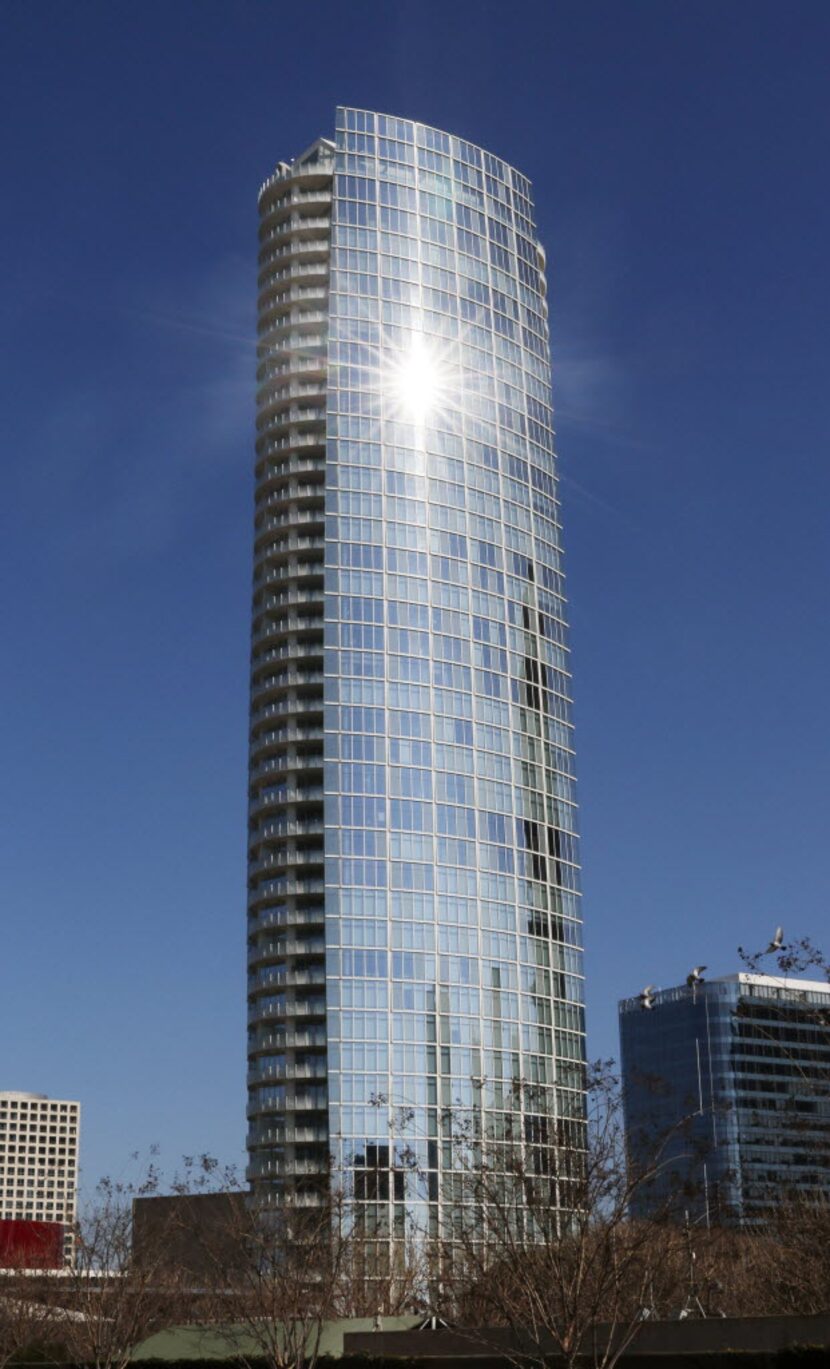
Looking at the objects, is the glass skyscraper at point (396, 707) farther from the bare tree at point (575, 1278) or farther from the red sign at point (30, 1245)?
the bare tree at point (575, 1278)

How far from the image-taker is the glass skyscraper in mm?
165875

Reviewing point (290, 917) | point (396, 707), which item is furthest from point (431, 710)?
point (290, 917)

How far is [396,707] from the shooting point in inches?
6919

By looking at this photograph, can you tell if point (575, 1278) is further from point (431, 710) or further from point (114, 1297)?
point (431, 710)

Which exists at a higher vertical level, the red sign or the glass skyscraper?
the glass skyscraper

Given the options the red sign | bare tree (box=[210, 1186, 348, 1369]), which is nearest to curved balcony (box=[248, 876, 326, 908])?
the red sign

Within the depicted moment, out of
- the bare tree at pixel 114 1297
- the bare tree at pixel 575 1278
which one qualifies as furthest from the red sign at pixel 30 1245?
the bare tree at pixel 575 1278

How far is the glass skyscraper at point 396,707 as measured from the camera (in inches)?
6531

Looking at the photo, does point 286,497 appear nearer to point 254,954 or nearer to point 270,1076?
point 254,954

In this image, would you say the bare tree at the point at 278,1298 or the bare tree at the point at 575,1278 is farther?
the bare tree at the point at 278,1298

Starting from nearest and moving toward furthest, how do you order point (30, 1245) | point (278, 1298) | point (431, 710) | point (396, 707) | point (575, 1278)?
point (575, 1278) < point (278, 1298) < point (30, 1245) < point (396, 707) < point (431, 710)

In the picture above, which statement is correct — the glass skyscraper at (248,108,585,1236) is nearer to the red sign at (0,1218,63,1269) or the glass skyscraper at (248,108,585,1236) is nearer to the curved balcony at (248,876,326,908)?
the curved balcony at (248,876,326,908)

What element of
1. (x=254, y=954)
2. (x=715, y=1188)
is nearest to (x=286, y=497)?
(x=254, y=954)

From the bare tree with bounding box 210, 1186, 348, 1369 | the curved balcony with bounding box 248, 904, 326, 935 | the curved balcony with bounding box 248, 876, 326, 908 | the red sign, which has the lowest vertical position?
the bare tree with bounding box 210, 1186, 348, 1369
